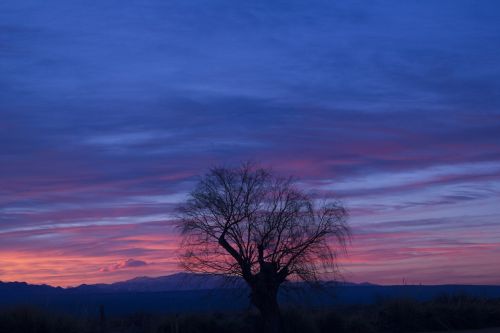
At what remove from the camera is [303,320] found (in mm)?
44000

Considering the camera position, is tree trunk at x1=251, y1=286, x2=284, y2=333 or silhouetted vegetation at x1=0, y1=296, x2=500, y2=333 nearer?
silhouetted vegetation at x1=0, y1=296, x2=500, y2=333

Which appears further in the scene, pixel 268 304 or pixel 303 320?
pixel 303 320

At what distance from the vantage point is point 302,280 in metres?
38.6

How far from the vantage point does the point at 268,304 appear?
38844mm

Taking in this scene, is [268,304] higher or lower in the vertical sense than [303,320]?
higher

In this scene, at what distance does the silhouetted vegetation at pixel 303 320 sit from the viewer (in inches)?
1414

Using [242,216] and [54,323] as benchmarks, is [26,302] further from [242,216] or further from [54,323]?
[242,216]

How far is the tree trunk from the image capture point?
38500 millimetres

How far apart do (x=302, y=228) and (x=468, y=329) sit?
1909 cm

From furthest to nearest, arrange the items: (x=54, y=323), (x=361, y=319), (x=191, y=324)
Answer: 1. (x=361, y=319)
2. (x=191, y=324)
3. (x=54, y=323)

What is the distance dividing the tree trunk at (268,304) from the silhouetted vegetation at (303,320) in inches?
116

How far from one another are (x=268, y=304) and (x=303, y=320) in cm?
595

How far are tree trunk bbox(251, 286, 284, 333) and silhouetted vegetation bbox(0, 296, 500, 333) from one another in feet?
9.66

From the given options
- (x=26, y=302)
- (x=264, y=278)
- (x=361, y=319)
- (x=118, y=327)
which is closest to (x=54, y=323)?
(x=26, y=302)
